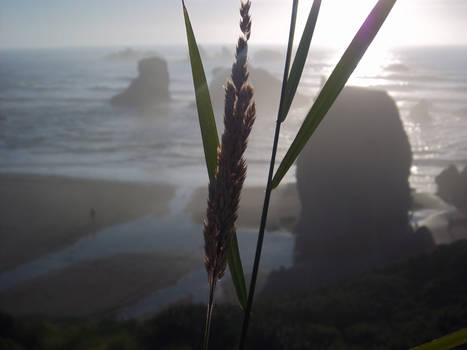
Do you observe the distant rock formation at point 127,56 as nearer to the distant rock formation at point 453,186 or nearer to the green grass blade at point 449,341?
the distant rock formation at point 453,186

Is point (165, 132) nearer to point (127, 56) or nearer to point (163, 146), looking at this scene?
point (163, 146)

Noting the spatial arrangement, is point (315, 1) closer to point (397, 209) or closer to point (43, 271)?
point (43, 271)

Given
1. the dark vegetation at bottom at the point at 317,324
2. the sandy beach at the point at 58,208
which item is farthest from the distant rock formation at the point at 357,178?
the dark vegetation at bottom at the point at 317,324

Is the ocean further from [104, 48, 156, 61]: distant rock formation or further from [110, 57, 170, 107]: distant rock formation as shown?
[104, 48, 156, 61]: distant rock formation

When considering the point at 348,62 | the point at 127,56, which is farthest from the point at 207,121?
the point at 127,56

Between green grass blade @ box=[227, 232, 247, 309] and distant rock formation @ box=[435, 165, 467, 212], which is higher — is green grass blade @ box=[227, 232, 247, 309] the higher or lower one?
the higher one

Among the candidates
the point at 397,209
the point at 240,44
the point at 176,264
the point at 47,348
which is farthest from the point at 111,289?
the point at 240,44

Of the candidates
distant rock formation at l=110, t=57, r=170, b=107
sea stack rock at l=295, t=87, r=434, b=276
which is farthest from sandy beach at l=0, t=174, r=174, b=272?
distant rock formation at l=110, t=57, r=170, b=107
